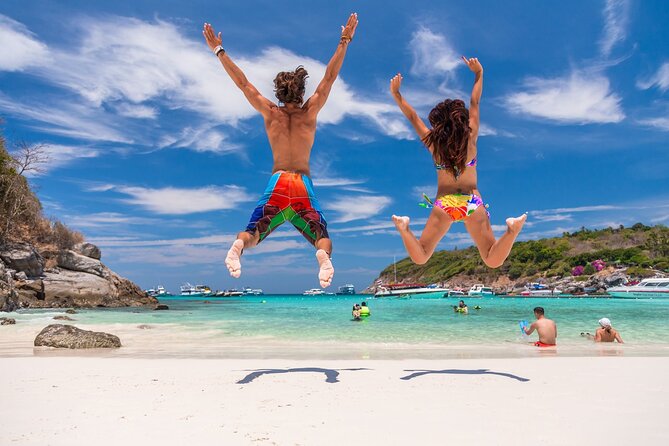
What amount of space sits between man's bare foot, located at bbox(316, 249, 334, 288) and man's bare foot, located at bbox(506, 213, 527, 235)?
2245 mm

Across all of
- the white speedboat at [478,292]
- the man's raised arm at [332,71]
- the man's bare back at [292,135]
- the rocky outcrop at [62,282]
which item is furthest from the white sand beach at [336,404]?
the white speedboat at [478,292]

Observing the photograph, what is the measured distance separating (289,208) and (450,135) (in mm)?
2192

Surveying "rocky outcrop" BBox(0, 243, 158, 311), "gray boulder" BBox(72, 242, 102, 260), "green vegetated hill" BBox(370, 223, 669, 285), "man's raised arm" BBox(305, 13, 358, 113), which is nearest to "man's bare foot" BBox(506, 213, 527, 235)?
"man's raised arm" BBox(305, 13, 358, 113)

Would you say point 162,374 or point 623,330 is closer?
point 162,374

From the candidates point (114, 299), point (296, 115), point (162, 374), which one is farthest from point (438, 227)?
point (114, 299)

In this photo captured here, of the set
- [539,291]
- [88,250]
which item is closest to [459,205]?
[88,250]

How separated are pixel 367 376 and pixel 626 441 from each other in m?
4.00

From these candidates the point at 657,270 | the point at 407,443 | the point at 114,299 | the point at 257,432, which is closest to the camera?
the point at 407,443

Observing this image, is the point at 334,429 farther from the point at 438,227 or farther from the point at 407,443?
the point at 438,227

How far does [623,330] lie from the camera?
68.2 ft

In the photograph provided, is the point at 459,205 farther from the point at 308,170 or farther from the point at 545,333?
the point at 545,333

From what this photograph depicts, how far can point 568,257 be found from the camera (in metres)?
107

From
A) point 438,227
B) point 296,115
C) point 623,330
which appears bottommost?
point 623,330

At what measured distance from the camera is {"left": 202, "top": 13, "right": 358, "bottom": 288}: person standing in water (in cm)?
642
